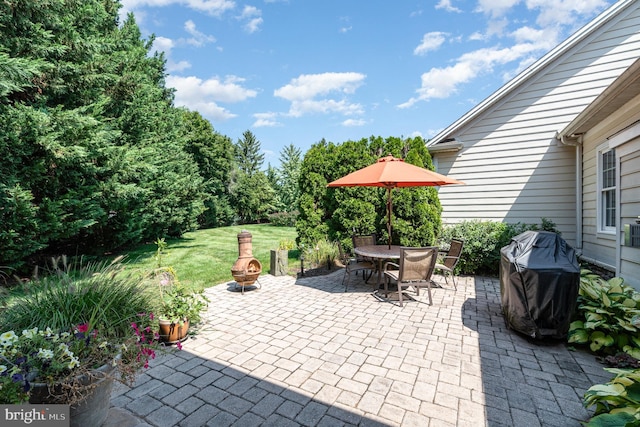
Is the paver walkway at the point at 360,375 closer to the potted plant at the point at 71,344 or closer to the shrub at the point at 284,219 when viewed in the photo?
the potted plant at the point at 71,344

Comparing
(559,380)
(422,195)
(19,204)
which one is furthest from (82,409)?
(422,195)

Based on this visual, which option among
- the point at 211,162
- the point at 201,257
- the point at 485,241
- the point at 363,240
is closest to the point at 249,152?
the point at 211,162

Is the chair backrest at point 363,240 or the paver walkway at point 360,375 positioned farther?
the chair backrest at point 363,240

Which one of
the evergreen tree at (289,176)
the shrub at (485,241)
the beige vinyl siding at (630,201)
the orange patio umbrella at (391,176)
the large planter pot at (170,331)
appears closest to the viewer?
the large planter pot at (170,331)

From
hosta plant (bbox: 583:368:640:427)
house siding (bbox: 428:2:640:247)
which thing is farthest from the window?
hosta plant (bbox: 583:368:640:427)

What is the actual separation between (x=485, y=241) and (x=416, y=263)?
3.15 meters

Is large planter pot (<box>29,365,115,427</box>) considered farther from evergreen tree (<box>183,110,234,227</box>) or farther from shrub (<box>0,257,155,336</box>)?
evergreen tree (<box>183,110,234,227</box>)

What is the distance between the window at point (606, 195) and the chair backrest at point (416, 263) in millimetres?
3825

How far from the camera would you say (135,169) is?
8.91 m

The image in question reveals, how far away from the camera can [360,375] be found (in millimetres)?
2854

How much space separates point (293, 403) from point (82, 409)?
4.77 feet

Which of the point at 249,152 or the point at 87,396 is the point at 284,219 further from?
the point at 249,152

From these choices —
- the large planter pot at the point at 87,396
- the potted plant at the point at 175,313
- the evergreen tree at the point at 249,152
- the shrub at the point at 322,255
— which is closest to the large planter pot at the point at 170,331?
the potted plant at the point at 175,313

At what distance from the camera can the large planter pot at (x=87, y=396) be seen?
5.53 ft
